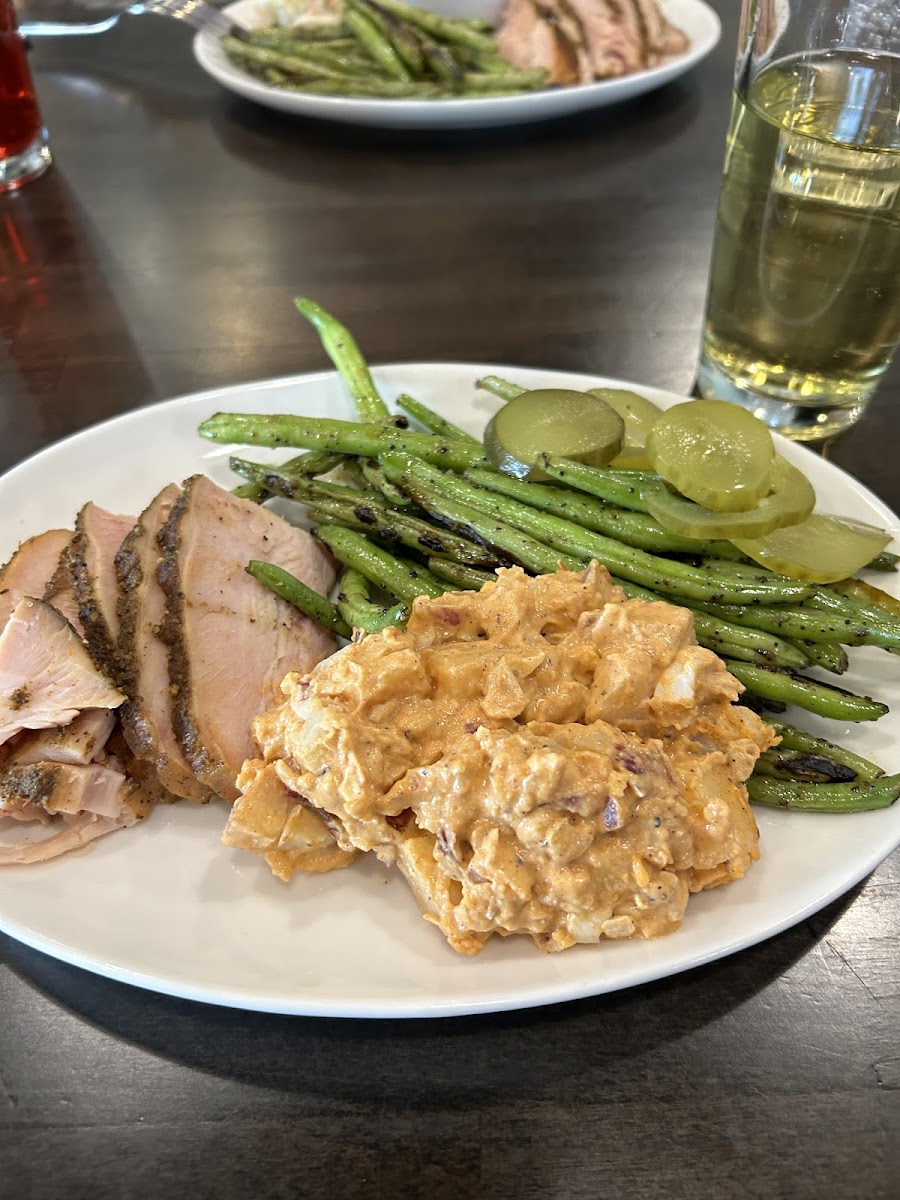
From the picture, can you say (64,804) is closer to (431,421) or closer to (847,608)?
(431,421)

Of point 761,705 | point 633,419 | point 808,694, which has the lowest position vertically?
point 761,705

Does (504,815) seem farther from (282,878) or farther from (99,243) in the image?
(99,243)

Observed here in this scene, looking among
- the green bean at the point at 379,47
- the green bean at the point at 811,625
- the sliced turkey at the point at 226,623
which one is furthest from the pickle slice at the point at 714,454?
the green bean at the point at 379,47

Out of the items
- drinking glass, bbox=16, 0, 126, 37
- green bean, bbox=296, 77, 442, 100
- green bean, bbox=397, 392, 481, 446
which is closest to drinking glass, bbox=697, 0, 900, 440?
green bean, bbox=397, 392, 481, 446

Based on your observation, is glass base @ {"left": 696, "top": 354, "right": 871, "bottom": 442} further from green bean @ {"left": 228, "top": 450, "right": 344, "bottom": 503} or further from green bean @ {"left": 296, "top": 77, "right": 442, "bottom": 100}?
green bean @ {"left": 296, "top": 77, "right": 442, "bottom": 100}

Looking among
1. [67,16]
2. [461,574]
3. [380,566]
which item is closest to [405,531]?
[380,566]

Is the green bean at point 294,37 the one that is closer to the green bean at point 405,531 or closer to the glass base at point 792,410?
the glass base at point 792,410
